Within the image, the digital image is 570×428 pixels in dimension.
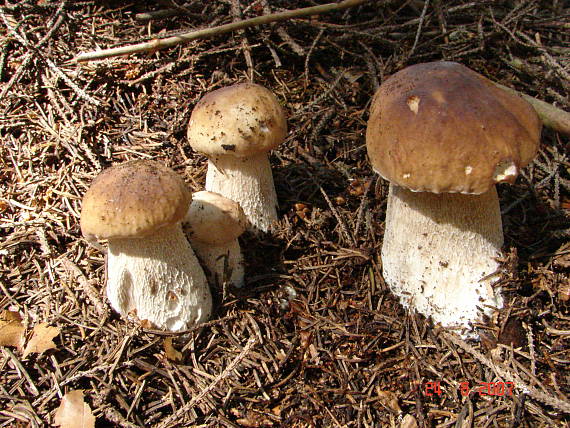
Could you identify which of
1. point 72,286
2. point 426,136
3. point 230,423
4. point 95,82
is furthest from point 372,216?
point 95,82

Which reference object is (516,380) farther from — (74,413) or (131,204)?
(74,413)

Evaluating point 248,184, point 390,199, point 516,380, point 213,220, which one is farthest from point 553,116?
point 213,220

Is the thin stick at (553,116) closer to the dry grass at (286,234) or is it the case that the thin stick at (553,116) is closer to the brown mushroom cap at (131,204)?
the dry grass at (286,234)

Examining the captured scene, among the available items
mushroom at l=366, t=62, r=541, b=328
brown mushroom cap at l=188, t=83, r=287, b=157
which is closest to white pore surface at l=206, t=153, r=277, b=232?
brown mushroom cap at l=188, t=83, r=287, b=157

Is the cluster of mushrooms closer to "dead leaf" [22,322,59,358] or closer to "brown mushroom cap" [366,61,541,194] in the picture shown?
"brown mushroom cap" [366,61,541,194]

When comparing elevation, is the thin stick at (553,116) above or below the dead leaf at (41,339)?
above

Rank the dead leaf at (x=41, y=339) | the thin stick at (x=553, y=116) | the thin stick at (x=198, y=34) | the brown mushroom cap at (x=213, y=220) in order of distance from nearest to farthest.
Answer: the dead leaf at (x=41, y=339) < the brown mushroom cap at (x=213, y=220) < the thin stick at (x=553, y=116) < the thin stick at (x=198, y=34)
